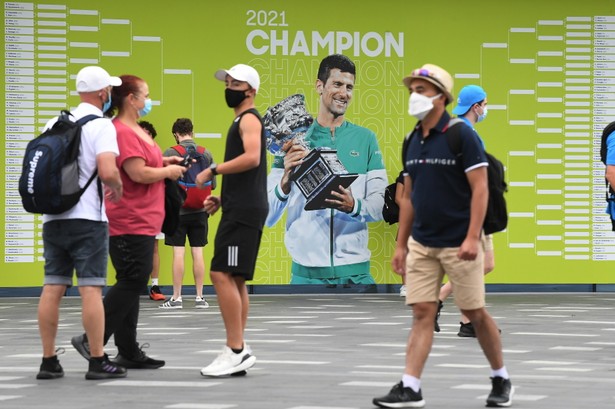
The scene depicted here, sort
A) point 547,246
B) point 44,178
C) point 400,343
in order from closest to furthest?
point 44,178 → point 400,343 → point 547,246

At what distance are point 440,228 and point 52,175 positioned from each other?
2.51 meters

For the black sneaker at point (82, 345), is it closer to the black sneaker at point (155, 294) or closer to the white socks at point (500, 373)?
the white socks at point (500, 373)

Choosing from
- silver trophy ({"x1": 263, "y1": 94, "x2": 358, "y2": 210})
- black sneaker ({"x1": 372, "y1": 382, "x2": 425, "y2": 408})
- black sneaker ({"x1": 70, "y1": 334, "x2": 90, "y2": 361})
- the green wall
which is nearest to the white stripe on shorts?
black sneaker ({"x1": 70, "y1": 334, "x2": 90, "y2": 361})

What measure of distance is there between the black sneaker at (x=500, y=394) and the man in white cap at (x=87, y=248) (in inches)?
99.3

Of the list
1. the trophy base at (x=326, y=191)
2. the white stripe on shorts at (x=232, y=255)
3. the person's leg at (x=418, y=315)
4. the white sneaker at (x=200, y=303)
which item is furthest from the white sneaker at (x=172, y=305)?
the person's leg at (x=418, y=315)

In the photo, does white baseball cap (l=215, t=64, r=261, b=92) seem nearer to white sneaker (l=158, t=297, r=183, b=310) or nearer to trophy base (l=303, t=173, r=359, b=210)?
white sneaker (l=158, t=297, r=183, b=310)

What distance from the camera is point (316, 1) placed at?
59.3 feet

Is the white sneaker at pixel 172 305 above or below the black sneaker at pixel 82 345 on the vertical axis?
below

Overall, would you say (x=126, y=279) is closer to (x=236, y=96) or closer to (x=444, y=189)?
(x=236, y=96)

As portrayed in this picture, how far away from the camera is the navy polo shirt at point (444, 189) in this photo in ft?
25.8

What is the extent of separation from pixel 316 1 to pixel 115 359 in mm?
9186

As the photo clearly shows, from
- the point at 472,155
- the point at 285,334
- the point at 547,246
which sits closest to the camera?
the point at 472,155

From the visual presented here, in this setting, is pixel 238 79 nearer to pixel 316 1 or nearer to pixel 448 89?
pixel 448 89

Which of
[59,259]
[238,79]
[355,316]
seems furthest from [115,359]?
[355,316]
